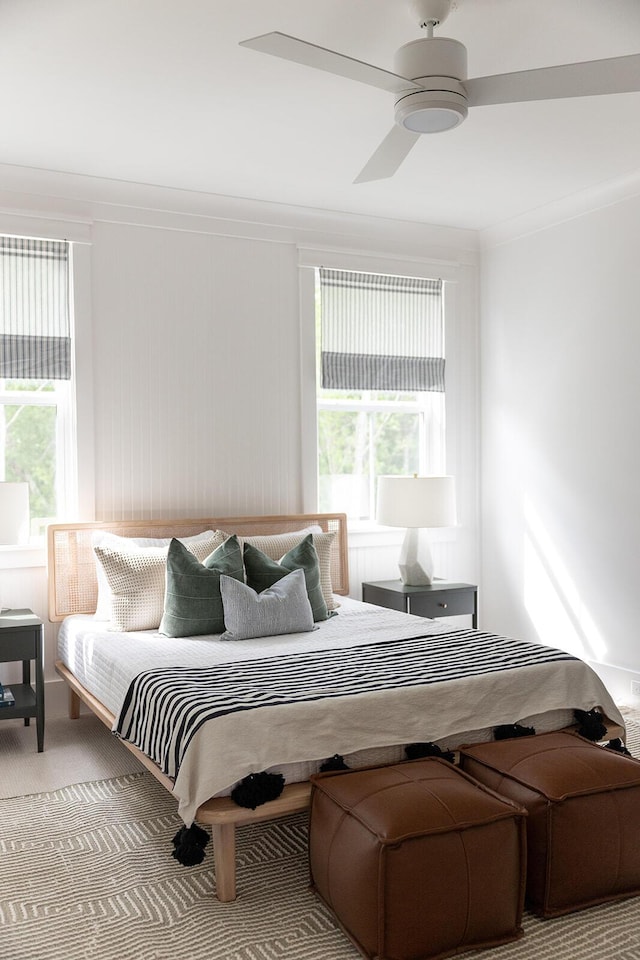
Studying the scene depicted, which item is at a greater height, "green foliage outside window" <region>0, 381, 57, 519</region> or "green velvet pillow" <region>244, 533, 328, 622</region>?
"green foliage outside window" <region>0, 381, 57, 519</region>

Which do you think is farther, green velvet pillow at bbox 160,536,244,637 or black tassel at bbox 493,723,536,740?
green velvet pillow at bbox 160,536,244,637

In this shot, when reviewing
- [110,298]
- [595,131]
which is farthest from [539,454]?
[110,298]

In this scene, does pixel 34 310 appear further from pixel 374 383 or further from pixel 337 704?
pixel 337 704

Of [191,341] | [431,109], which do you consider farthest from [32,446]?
[431,109]

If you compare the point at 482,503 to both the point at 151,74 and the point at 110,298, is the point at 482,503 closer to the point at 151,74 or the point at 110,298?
the point at 110,298

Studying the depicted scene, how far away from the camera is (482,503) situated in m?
5.74

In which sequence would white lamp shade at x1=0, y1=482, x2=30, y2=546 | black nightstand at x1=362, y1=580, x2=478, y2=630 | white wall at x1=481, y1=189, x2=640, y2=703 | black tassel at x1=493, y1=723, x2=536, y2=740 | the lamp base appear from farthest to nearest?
the lamp base, black nightstand at x1=362, y1=580, x2=478, y2=630, white wall at x1=481, y1=189, x2=640, y2=703, white lamp shade at x1=0, y1=482, x2=30, y2=546, black tassel at x1=493, y1=723, x2=536, y2=740

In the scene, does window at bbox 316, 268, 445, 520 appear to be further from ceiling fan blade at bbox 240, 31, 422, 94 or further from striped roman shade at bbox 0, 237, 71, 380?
ceiling fan blade at bbox 240, 31, 422, 94

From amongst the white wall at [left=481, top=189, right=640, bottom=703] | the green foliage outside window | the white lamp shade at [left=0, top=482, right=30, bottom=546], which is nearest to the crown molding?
the white wall at [left=481, top=189, right=640, bottom=703]

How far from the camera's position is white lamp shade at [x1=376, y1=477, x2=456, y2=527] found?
4.93 metres

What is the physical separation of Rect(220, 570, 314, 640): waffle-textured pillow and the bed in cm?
6

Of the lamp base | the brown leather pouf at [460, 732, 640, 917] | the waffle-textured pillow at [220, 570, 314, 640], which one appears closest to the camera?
the brown leather pouf at [460, 732, 640, 917]

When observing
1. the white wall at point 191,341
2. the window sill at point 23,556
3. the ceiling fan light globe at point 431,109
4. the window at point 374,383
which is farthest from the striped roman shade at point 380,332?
the ceiling fan light globe at point 431,109

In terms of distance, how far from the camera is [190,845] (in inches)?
99.0
